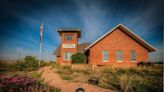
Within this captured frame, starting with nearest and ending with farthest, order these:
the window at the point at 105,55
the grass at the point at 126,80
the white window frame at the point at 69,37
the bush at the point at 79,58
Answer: the grass at the point at 126,80, the window at the point at 105,55, the bush at the point at 79,58, the white window frame at the point at 69,37

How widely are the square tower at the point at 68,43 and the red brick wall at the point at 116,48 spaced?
9.93 ft

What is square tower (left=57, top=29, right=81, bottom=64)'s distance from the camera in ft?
50.4

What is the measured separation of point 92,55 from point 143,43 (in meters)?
5.28

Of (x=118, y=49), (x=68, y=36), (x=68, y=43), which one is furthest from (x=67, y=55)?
(x=118, y=49)

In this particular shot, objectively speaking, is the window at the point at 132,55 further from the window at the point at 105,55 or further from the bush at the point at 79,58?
the bush at the point at 79,58

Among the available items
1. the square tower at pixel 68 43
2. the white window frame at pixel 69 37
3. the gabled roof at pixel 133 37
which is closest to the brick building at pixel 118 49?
the gabled roof at pixel 133 37

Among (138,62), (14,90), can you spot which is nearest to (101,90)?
(14,90)

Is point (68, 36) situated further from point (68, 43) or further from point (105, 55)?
point (105, 55)

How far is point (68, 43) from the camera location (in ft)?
51.2

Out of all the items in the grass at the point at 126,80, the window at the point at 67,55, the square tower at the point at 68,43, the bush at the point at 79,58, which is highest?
the square tower at the point at 68,43

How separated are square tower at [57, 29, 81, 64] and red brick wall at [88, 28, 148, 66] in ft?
9.93

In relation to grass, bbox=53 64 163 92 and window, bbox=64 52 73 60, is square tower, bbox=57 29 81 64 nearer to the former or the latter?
window, bbox=64 52 73 60

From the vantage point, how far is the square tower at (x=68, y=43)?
50.4 ft

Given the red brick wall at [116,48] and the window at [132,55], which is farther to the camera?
the window at [132,55]
